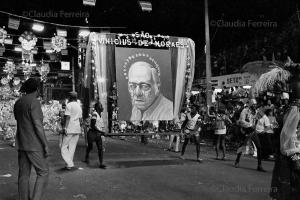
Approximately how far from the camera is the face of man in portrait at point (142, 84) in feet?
38.2

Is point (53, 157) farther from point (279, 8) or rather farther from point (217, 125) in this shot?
point (279, 8)

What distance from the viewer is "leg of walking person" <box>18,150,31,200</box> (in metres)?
5.88

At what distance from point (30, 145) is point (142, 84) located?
6.21 metres

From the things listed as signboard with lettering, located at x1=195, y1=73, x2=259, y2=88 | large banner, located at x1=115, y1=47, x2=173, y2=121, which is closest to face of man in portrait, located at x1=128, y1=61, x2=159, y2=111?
large banner, located at x1=115, y1=47, x2=173, y2=121

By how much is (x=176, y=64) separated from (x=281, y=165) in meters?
7.86

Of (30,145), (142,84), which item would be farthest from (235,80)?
(30,145)

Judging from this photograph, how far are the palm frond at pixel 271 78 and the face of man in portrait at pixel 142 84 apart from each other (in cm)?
572

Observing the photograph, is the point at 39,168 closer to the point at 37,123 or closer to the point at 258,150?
the point at 37,123

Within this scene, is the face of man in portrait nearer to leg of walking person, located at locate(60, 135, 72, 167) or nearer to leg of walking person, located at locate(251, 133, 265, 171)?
leg of walking person, located at locate(60, 135, 72, 167)

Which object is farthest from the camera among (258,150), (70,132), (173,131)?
(173,131)

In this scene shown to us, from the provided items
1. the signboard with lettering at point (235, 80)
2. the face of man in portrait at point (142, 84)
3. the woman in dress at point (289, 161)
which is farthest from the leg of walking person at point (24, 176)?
the signboard with lettering at point (235, 80)

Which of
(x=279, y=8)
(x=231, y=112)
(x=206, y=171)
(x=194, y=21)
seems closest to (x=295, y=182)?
(x=206, y=171)

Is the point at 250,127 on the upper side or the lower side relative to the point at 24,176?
upper

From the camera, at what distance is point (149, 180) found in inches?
347
